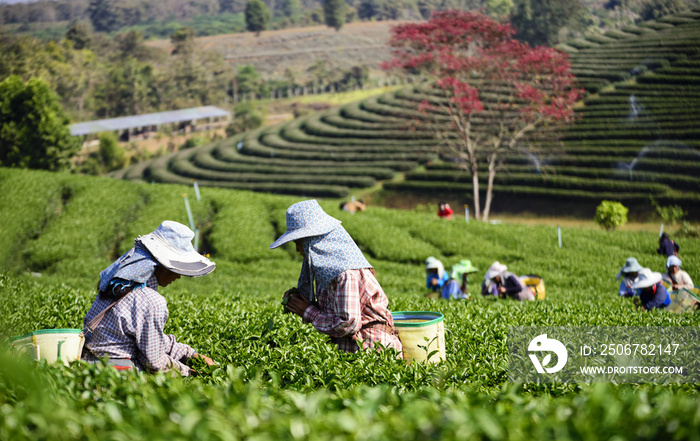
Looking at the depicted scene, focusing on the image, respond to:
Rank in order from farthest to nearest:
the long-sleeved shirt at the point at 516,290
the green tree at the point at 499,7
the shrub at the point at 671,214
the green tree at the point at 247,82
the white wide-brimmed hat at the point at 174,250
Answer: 1. the green tree at the point at 247,82
2. the green tree at the point at 499,7
3. the shrub at the point at 671,214
4. the long-sleeved shirt at the point at 516,290
5. the white wide-brimmed hat at the point at 174,250

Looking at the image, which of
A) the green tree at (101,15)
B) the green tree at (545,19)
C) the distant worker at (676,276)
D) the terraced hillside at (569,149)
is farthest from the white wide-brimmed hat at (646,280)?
the green tree at (101,15)

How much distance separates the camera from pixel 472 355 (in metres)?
4.18

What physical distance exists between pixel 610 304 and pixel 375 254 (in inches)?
313

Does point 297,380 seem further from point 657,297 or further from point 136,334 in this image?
point 657,297

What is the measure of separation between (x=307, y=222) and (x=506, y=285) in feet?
22.5

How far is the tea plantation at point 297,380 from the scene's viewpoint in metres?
1.77

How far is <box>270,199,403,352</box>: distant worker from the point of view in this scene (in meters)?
3.69

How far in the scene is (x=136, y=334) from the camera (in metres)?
3.46

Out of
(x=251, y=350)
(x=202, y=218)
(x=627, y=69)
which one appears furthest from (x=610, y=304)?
(x=627, y=69)

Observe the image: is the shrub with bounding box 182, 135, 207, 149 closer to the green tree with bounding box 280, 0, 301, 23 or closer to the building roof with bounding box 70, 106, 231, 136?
the building roof with bounding box 70, 106, 231, 136

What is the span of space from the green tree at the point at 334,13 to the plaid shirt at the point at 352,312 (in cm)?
11105

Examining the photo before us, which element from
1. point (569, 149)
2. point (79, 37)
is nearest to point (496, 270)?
point (569, 149)

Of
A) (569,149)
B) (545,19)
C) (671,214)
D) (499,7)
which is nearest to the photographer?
(671,214)

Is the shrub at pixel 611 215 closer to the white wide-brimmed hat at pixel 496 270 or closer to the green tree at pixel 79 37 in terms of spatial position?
the white wide-brimmed hat at pixel 496 270
